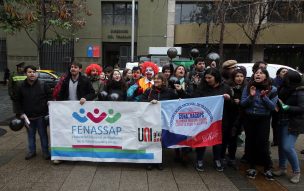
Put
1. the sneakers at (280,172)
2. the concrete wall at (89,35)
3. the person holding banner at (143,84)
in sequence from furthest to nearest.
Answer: the concrete wall at (89,35) → the person holding banner at (143,84) → the sneakers at (280,172)

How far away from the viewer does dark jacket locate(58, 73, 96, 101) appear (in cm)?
639

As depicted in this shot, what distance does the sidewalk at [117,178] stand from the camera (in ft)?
17.2

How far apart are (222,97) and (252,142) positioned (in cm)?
87

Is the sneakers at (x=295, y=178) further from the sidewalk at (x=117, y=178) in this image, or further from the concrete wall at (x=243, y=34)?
the concrete wall at (x=243, y=34)

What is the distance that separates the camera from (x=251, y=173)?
5730mm

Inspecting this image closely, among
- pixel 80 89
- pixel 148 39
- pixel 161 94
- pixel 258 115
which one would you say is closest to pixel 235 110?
pixel 258 115

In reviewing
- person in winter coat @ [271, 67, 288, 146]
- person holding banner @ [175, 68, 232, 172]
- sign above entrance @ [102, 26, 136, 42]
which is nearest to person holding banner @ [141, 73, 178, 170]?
person holding banner @ [175, 68, 232, 172]

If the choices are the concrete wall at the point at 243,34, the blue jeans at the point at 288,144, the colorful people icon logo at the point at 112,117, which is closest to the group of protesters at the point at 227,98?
the blue jeans at the point at 288,144

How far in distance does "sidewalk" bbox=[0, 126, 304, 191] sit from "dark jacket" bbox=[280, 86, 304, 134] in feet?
2.88

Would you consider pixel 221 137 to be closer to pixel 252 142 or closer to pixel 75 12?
pixel 252 142

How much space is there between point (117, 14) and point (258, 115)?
22581 mm

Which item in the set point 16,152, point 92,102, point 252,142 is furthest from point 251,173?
point 16,152

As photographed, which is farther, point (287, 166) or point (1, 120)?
point (1, 120)

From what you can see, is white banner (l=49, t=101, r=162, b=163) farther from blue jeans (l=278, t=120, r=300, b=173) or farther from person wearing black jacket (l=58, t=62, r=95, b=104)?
blue jeans (l=278, t=120, r=300, b=173)
